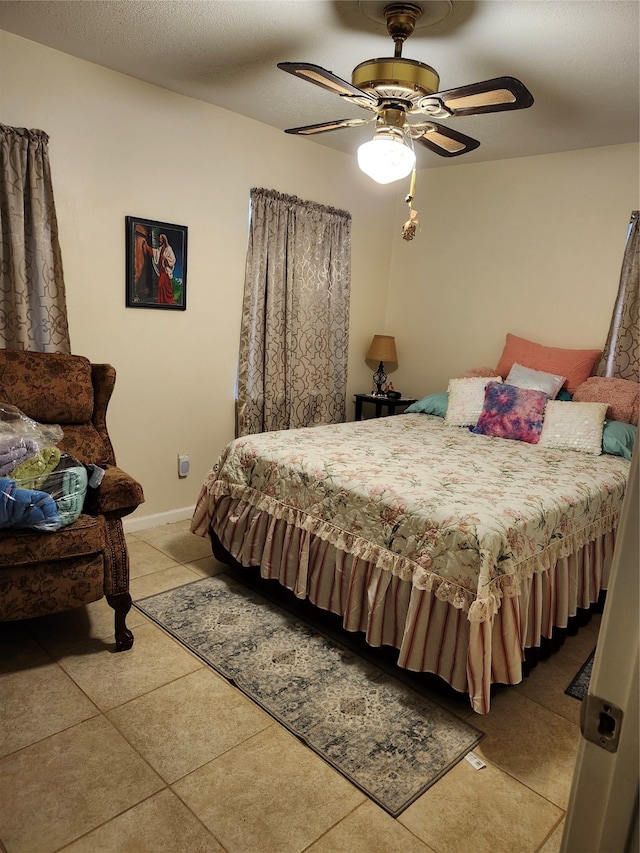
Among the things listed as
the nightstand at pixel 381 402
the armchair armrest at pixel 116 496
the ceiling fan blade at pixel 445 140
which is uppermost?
the ceiling fan blade at pixel 445 140

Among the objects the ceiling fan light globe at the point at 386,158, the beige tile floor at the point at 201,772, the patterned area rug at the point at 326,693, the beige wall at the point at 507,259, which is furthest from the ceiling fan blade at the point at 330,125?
the beige tile floor at the point at 201,772

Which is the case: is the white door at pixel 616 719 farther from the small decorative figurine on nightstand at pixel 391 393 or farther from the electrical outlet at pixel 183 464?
the small decorative figurine on nightstand at pixel 391 393

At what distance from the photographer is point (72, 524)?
2.15m

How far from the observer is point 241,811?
5.36ft

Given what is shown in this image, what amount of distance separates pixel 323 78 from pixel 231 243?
178cm

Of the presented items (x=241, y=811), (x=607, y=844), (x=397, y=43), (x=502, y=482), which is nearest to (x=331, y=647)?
(x=241, y=811)

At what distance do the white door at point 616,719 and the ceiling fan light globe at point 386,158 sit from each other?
75.7 inches

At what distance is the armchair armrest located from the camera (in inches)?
89.0

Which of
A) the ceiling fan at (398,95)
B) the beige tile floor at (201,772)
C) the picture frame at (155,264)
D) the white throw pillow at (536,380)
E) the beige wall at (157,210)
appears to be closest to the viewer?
the beige tile floor at (201,772)

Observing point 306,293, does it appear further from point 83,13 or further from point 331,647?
point 331,647

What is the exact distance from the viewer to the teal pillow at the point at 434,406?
397 cm

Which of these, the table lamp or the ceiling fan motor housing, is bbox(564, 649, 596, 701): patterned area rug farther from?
the table lamp

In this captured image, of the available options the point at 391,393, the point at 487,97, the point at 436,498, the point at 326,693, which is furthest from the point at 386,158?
the point at 391,393

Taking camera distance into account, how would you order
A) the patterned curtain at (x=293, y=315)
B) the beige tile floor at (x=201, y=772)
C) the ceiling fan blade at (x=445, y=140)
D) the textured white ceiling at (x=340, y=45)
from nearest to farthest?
the beige tile floor at (x=201, y=772) → the textured white ceiling at (x=340, y=45) → the ceiling fan blade at (x=445, y=140) → the patterned curtain at (x=293, y=315)
